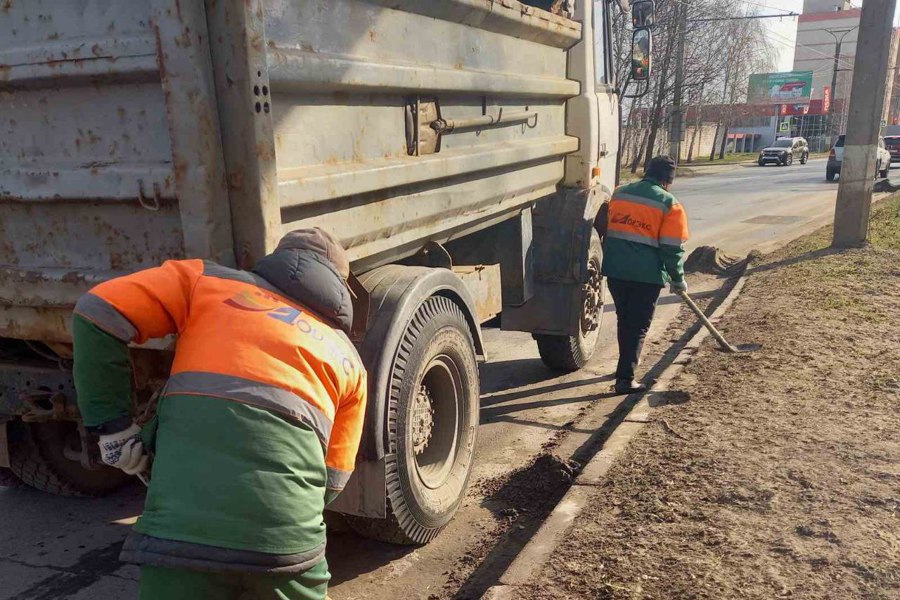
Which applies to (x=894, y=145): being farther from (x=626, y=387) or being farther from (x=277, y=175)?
(x=277, y=175)

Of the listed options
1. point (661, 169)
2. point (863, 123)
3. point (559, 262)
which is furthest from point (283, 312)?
point (863, 123)

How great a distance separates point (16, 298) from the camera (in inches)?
103

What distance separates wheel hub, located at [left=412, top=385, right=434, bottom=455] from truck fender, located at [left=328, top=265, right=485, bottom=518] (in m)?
0.35

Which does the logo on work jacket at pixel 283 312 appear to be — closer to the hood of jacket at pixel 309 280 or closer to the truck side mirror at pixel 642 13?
the hood of jacket at pixel 309 280

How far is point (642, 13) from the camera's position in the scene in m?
6.26

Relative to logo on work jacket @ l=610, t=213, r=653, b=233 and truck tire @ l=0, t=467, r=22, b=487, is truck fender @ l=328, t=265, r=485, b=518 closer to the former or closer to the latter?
truck tire @ l=0, t=467, r=22, b=487

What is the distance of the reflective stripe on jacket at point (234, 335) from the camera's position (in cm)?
180

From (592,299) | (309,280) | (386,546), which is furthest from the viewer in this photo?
(592,299)

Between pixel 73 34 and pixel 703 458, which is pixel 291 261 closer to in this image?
pixel 73 34

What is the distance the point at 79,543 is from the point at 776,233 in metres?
12.4

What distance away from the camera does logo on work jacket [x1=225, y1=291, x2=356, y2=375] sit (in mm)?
1894

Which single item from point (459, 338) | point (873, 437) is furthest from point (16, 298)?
point (873, 437)

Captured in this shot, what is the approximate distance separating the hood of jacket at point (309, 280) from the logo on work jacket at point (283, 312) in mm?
46

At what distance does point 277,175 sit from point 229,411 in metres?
0.93
